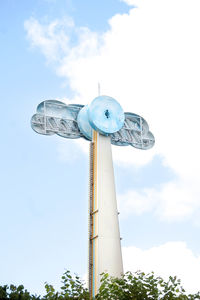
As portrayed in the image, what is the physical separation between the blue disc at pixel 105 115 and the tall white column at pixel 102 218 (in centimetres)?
68

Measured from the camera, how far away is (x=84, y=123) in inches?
1299

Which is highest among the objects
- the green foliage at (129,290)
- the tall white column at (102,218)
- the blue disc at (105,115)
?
the blue disc at (105,115)

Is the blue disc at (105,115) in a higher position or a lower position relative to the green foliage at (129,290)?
higher

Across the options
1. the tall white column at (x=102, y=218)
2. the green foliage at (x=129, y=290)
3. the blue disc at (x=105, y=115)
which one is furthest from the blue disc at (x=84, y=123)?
the green foliage at (x=129, y=290)

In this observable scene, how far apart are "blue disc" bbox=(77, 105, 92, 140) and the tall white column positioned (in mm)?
969

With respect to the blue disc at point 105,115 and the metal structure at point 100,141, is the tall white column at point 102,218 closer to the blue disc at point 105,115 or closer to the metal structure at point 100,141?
the metal structure at point 100,141

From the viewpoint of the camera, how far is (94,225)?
94.6 feet

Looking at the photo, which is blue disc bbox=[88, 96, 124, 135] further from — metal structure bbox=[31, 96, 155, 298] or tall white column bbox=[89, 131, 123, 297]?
tall white column bbox=[89, 131, 123, 297]

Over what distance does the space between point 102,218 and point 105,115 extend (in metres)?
7.78

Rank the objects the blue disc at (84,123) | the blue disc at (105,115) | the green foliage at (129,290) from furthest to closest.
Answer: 1. the blue disc at (84,123)
2. the blue disc at (105,115)
3. the green foliage at (129,290)

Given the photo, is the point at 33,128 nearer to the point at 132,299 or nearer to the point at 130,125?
the point at 130,125

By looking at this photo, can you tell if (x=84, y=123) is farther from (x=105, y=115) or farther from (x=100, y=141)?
(x=100, y=141)

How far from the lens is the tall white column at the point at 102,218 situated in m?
27.4

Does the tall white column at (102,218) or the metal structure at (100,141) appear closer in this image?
the tall white column at (102,218)
